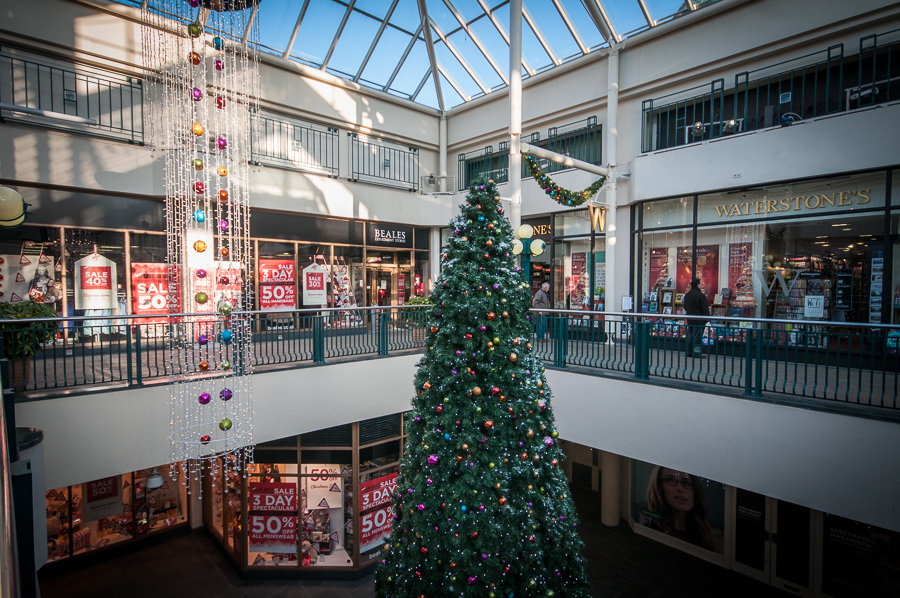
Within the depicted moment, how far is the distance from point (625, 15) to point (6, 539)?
13493 millimetres

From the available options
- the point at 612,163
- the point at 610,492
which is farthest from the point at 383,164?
the point at 610,492

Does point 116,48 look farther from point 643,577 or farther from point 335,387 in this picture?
point 643,577

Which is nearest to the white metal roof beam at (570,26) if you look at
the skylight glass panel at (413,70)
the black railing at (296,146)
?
the skylight glass panel at (413,70)

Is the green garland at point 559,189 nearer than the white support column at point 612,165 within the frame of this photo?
Yes

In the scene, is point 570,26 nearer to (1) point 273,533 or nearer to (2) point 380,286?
(2) point 380,286

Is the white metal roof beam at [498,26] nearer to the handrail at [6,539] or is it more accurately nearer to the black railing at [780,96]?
the black railing at [780,96]

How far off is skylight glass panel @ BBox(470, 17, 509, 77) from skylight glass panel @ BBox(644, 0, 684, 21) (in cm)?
417

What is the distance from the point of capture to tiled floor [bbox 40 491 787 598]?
8773mm

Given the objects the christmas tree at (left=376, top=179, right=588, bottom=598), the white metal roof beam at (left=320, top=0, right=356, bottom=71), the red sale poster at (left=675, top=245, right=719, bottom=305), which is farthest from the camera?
the white metal roof beam at (left=320, top=0, right=356, bottom=71)

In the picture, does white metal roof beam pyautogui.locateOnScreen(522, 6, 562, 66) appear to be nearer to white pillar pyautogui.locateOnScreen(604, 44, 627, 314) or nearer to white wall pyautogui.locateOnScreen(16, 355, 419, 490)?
white pillar pyautogui.locateOnScreen(604, 44, 627, 314)

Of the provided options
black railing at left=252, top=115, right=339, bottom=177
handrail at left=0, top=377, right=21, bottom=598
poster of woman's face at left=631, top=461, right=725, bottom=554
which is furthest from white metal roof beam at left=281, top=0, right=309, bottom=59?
poster of woman's face at left=631, top=461, right=725, bottom=554

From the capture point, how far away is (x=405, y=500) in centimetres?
459

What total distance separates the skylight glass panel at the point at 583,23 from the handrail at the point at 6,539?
1344cm

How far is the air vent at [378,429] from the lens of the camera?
391 inches
